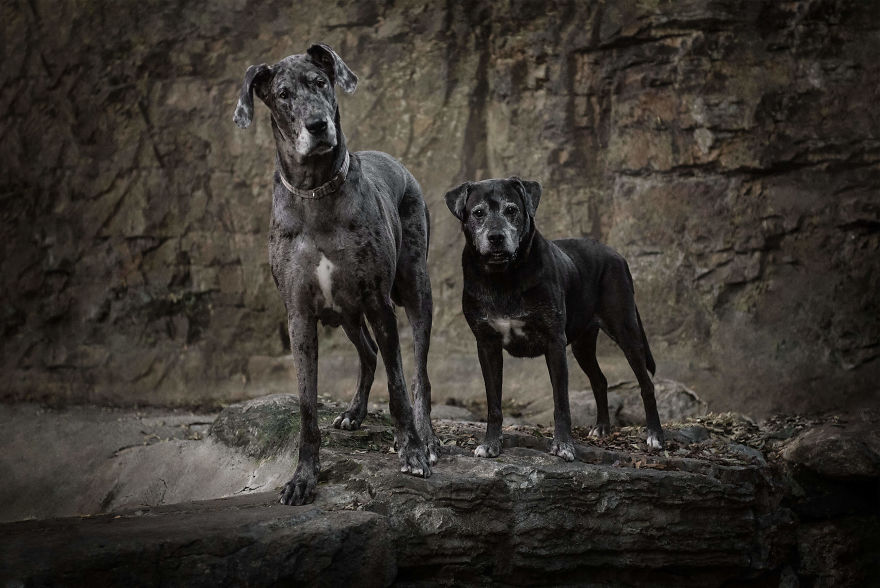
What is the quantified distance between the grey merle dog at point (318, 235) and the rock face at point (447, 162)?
5.88m

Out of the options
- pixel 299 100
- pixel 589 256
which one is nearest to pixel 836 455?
pixel 589 256

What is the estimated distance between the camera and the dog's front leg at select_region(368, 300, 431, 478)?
17.4 feet

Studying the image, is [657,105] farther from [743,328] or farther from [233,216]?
[233,216]

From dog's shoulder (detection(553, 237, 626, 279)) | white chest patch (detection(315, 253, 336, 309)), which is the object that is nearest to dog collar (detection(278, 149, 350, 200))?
white chest patch (detection(315, 253, 336, 309))

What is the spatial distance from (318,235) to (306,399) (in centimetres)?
94

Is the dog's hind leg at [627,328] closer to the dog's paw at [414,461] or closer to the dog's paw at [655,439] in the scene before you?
the dog's paw at [655,439]

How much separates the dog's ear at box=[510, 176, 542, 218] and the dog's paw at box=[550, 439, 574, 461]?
148 centimetres

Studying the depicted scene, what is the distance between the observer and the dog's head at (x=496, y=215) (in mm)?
5609

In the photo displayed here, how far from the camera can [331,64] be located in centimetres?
518

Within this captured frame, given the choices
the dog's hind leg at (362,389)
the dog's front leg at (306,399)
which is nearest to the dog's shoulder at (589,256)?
the dog's hind leg at (362,389)

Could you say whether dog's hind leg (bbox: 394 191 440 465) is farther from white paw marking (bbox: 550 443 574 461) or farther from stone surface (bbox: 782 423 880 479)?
stone surface (bbox: 782 423 880 479)

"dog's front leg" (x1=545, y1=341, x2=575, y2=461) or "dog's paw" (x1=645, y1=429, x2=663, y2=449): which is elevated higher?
"dog's front leg" (x1=545, y1=341, x2=575, y2=461)

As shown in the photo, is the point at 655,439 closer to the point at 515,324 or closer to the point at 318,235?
the point at 515,324

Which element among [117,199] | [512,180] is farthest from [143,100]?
[512,180]
